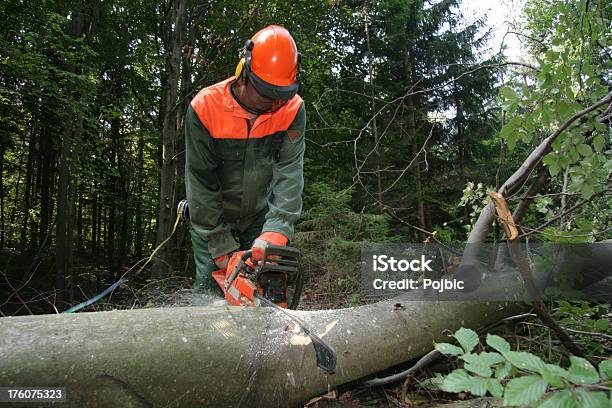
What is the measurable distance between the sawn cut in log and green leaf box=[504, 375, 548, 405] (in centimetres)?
104

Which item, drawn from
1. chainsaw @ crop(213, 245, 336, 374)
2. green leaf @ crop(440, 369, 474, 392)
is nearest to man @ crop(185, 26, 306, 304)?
chainsaw @ crop(213, 245, 336, 374)

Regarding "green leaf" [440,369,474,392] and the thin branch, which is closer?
"green leaf" [440,369,474,392]

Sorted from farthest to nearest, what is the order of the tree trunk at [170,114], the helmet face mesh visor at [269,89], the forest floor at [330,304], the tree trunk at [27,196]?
the tree trunk at [27,196] → the tree trunk at [170,114] → the helmet face mesh visor at [269,89] → the forest floor at [330,304]

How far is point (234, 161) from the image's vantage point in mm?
2721

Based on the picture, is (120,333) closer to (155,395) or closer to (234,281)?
(155,395)

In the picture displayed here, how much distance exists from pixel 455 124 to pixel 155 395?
1224cm

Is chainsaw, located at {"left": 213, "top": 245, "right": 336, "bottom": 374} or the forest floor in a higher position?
chainsaw, located at {"left": 213, "top": 245, "right": 336, "bottom": 374}

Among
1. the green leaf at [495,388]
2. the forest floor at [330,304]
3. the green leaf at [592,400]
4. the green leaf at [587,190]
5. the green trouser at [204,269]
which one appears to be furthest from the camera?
the green trouser at [204,269]

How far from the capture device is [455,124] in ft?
39.4

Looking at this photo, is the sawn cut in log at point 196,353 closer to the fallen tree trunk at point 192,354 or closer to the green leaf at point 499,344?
the fallen tree trunk at point 192,354

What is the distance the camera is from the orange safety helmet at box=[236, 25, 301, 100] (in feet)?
7.48

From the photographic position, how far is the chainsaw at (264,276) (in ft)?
6.55

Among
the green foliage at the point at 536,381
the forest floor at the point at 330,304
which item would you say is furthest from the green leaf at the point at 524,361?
the forest floor at the point at 330,304

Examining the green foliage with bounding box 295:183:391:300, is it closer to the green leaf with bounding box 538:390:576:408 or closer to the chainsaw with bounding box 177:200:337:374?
A: the chainsaw with bounding box 177:200:337:374
